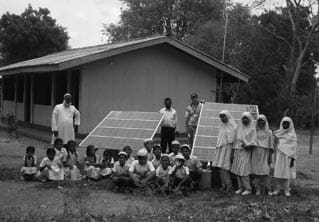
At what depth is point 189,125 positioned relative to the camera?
11805 mm

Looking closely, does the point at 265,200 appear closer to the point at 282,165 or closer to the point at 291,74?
the point at 282,165

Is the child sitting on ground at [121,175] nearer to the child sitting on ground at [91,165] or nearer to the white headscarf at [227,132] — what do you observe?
the child sitting on ground at [91,165]

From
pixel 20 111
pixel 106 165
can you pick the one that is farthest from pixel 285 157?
pixel 20 111

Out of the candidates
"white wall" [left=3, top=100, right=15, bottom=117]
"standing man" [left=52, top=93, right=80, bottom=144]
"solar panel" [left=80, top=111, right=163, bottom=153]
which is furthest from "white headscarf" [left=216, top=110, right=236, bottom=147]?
"white wall" [left=3, top=100, right=15, bottom=117]

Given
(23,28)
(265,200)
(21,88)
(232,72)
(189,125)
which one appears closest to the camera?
(265,200)

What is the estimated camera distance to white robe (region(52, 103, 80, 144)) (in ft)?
35.4

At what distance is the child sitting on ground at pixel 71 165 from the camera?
374 inches

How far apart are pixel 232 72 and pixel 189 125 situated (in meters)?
6.47

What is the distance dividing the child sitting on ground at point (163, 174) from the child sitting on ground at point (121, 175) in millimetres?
531

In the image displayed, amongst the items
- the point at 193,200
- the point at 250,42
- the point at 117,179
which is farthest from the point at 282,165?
the point at 250,42

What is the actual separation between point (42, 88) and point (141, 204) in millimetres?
13152

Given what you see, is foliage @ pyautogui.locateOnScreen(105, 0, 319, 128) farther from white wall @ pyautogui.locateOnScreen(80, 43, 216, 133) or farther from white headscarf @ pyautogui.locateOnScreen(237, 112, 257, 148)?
white headscarf @ pyautogui.locateOnScreen(237, 112, 257, 148)

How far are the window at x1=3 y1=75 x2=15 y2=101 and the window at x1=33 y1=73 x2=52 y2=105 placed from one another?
398 centimetres

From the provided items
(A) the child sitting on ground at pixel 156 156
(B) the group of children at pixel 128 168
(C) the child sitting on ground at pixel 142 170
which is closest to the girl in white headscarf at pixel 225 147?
(B) the group of children at pixel 128 168
